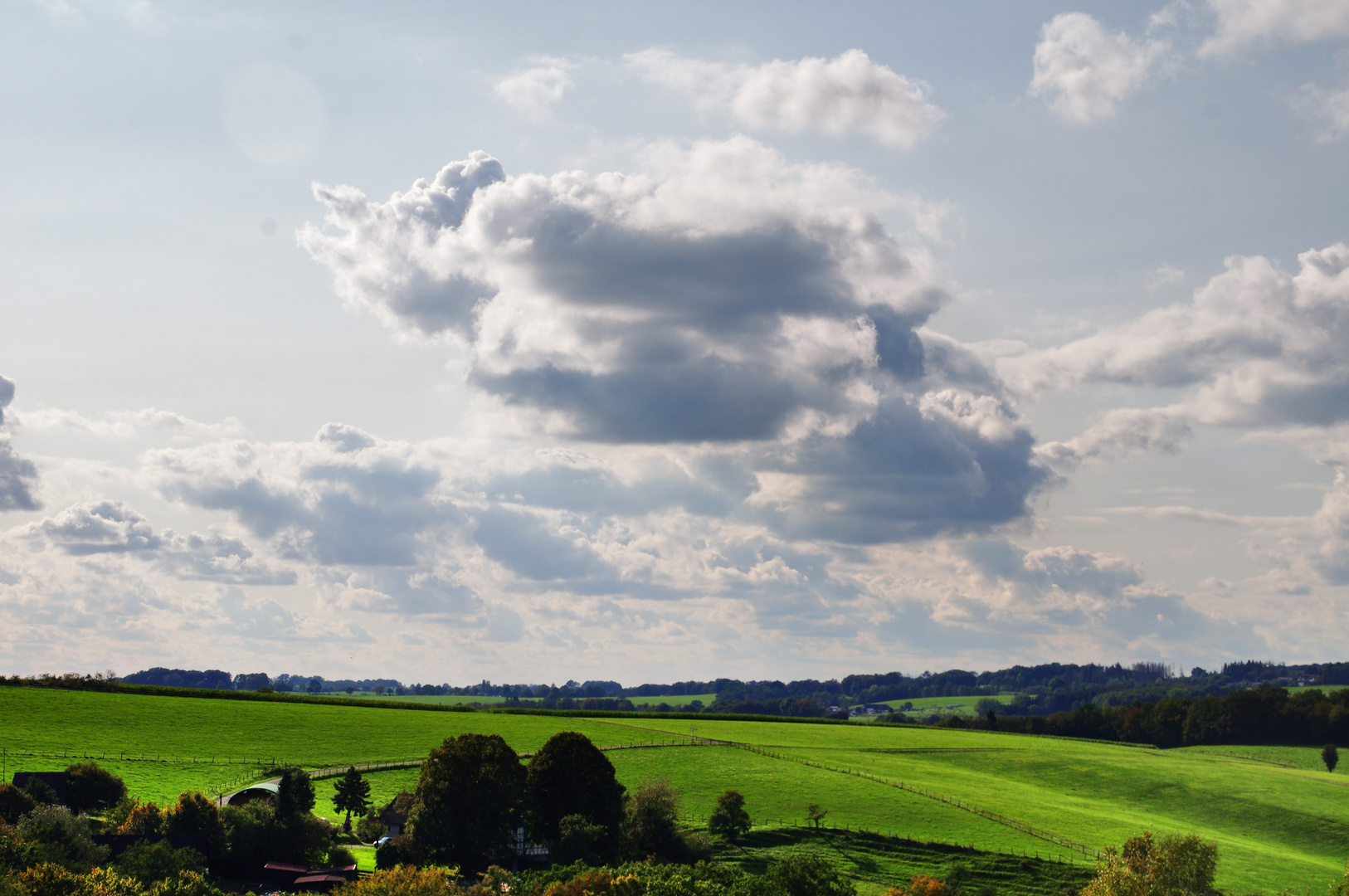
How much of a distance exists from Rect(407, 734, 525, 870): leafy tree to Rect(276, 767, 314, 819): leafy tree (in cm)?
966

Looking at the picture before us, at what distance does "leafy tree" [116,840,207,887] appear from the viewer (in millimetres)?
76188

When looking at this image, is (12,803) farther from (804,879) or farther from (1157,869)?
(1157,869)

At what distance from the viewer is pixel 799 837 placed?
96938mm

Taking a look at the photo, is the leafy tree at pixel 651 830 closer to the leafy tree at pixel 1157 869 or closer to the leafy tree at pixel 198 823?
the leafy tree at pixel 1157 869

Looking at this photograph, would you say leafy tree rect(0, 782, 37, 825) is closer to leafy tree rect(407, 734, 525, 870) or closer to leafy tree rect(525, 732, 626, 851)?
leafy tree rect(407, 734, 525, 870)

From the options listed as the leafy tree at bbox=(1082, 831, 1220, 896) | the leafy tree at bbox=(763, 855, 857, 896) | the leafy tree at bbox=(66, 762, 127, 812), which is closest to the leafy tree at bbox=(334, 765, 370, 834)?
the leafy tree at bbox=(66, 762, 127, 812)

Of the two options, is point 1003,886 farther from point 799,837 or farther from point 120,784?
point 120,784

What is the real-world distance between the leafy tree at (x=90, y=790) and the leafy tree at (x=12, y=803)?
17.1ft

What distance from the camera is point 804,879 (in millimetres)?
74625

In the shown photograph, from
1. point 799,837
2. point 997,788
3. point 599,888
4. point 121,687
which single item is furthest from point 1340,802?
point 121,687

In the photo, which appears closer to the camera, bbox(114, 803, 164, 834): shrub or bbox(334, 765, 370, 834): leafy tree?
bbox(114, 803, 164, 834): shrub

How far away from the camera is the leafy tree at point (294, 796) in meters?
93.8

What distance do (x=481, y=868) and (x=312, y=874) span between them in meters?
13.6

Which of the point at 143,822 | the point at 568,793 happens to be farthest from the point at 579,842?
the point at 143,822
